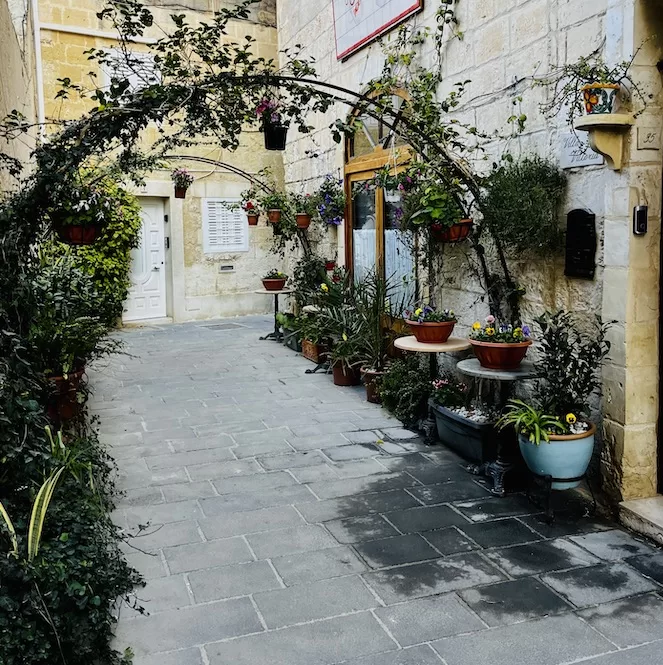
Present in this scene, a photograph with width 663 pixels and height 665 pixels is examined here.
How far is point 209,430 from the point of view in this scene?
5.16m

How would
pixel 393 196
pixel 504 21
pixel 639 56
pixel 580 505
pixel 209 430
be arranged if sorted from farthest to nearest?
1. pixel 393 196
2. pixel 209 430
3. pixel 504 21
4. pixel 580 505
5. pixel 639 56

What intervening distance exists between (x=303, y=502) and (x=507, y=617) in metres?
1.44

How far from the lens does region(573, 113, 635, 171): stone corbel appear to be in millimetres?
3266

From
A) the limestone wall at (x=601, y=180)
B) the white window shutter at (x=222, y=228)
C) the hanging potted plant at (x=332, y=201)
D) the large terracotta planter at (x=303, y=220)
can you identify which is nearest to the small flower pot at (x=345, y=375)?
the limestone wall at (x=601, y=180)

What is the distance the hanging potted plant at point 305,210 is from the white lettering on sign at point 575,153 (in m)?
4.59

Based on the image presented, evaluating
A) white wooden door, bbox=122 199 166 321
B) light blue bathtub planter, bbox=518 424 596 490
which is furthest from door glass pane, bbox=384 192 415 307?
white wooden door, bbox=122 199 166 321

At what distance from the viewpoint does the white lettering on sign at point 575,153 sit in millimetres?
3674

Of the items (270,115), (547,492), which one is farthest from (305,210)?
(547,492)

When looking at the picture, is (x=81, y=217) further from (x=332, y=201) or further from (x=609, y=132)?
(x=332, y=201)

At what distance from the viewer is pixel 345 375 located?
6469 mm

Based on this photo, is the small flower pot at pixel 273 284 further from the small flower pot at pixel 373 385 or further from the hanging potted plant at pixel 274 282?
the small flower pot at pixel 373 385

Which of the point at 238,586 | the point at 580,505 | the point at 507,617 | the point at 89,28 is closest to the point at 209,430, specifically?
the point at 238,586

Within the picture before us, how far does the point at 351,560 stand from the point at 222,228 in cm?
851

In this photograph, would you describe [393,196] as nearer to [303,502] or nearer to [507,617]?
[303,502]
